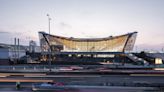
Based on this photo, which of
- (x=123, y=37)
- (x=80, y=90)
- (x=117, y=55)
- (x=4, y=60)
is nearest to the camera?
(x=80, y=90)

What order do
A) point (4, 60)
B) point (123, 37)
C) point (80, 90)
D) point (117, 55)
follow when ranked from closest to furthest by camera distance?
point (80, 90) < point (4, 60) < point (117, 55) < point (123, 37)

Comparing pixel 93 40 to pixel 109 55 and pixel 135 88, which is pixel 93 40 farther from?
pixel 135 88

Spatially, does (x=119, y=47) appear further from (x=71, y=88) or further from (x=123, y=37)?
(x=71, y=88)

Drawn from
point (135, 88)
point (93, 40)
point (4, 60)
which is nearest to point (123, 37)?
point (93, 40)

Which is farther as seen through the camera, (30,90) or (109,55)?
(109,55)

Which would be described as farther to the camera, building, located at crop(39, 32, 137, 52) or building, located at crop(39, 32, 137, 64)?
building, located at crop(39, 32, 137, 52)

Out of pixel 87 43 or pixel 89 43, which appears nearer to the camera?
pixel 87 43

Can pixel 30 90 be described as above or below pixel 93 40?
below

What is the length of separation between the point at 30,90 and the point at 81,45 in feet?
335

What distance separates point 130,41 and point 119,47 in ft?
19.6

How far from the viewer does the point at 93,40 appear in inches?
5025

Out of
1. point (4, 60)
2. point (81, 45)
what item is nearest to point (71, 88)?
point (4, 60)

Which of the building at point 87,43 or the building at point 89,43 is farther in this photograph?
the building at point 89,43

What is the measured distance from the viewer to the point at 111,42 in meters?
124
